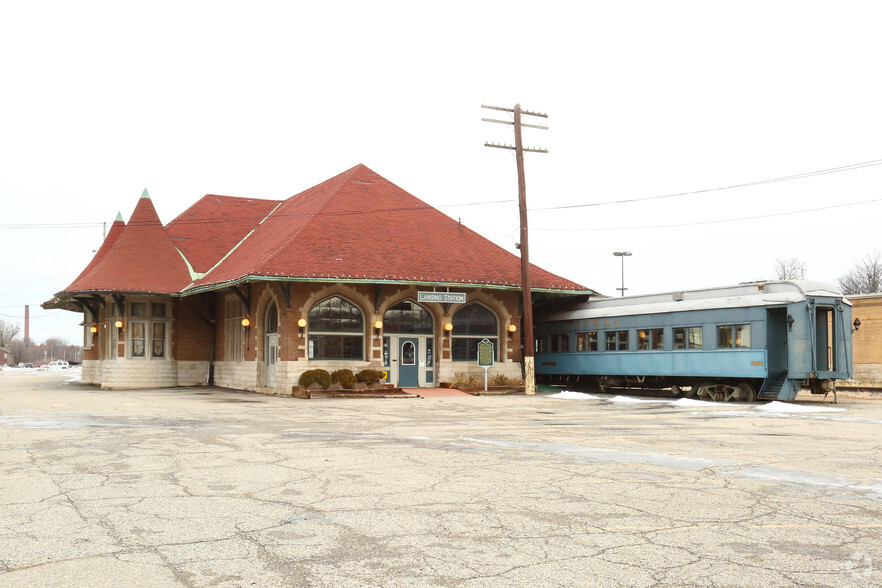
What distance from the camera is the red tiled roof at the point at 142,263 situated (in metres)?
29.5

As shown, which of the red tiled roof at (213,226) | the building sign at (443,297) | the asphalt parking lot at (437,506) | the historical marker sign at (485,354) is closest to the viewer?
the asphalt parking lot at (437,506)

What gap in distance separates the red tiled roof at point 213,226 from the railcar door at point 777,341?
21.2 m

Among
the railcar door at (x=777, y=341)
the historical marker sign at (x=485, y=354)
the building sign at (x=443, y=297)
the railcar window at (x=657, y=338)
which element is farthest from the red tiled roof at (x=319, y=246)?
the railcar door at (x=777, y=341)

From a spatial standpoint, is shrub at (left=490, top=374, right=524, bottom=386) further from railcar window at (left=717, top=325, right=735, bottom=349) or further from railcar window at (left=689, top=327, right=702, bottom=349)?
railcar window at (left=717, top=325, right=735, bottom=349)

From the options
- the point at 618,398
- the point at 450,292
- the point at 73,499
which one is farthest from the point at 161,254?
the point at 73,499

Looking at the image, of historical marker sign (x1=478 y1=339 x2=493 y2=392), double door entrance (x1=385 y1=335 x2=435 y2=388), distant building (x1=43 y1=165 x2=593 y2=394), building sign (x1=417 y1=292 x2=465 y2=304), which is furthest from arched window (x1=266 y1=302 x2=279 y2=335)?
historical marker sign (x1=478 y1=339 x2=493 y2=392)

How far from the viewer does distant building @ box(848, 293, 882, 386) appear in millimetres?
27719

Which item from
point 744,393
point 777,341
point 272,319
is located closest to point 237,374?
point 272,319

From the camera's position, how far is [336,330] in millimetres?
26359

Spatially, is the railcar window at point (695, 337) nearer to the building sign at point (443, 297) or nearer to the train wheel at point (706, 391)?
the train wheel at point (706, 391)

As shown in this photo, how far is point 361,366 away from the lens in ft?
86.8

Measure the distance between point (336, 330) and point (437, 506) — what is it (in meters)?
19.6

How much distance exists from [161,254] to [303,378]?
1061 cm

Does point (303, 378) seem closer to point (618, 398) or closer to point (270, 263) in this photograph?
point (270, 263)
